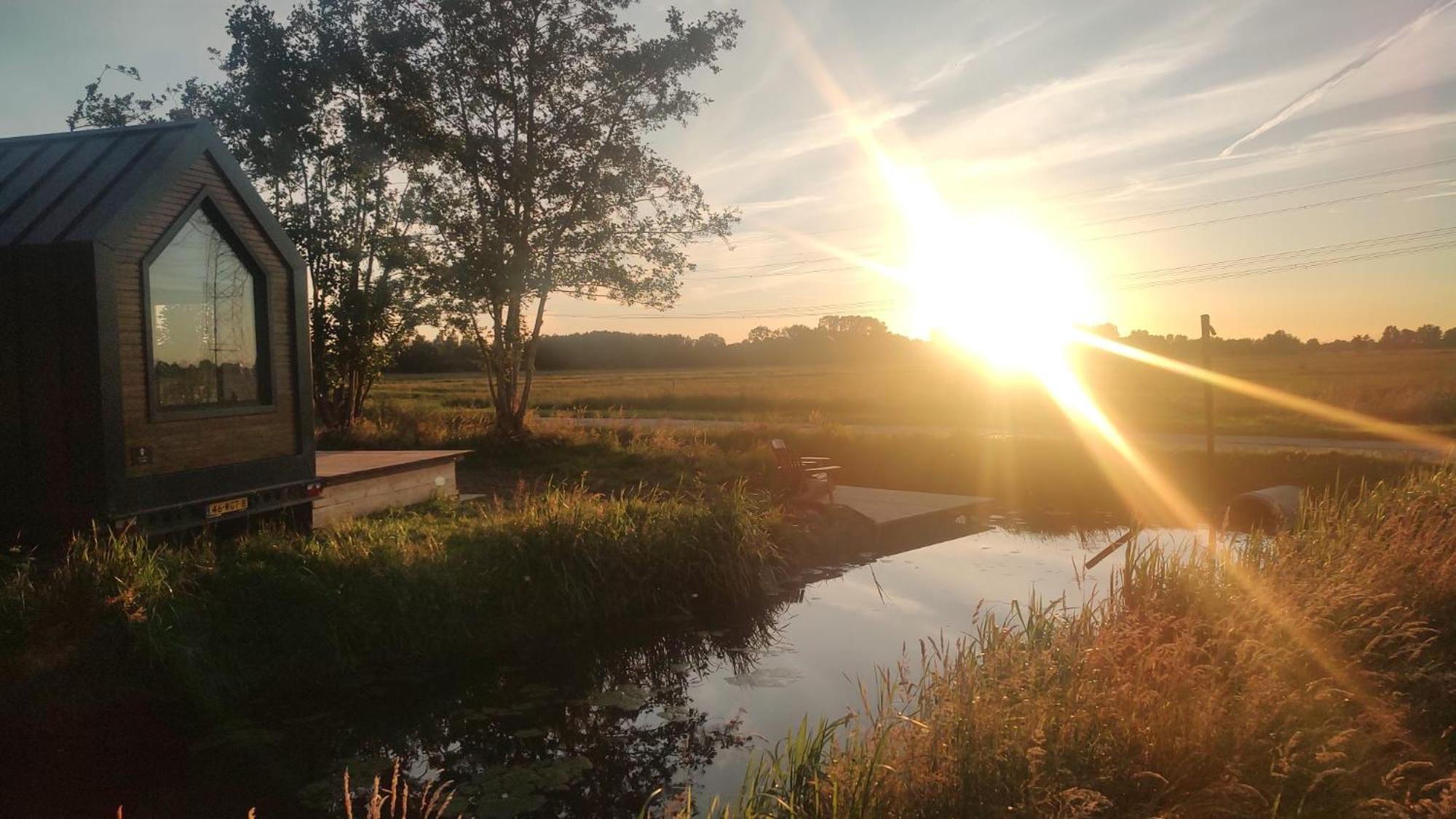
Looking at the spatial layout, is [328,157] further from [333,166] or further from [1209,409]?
[1209,409]

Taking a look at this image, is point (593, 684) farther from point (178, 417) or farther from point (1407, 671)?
point (1407, 671)

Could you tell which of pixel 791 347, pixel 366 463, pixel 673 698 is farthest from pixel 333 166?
pixel 791 347

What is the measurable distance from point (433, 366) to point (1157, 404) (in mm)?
50467

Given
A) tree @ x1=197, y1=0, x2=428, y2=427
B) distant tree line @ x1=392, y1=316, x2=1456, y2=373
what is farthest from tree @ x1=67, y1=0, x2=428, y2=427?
distant tree line @ x1=392, y1=316, x2=1456, y2=373

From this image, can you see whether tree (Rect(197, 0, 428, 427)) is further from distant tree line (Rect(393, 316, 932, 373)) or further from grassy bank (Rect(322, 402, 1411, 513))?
distant tree line (Rect(393, 316, 932, 373))

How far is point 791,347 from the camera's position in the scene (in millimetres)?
83875

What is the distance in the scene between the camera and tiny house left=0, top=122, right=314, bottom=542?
25.1ft

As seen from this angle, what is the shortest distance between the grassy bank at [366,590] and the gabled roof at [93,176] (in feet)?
8.04

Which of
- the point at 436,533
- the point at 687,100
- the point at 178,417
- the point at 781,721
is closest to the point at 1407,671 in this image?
the point at 781,721

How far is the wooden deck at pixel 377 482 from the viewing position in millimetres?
10836

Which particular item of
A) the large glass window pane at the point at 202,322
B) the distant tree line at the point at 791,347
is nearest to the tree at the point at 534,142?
the large glass window pane at the point at 202,322

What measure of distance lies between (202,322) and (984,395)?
35.1 metres

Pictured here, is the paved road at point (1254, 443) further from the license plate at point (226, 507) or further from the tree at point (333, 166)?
the license plate at point (226, 507)

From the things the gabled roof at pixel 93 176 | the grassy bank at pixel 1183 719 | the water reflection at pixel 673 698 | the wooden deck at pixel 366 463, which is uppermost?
the gabled roof at pixel 93 176
